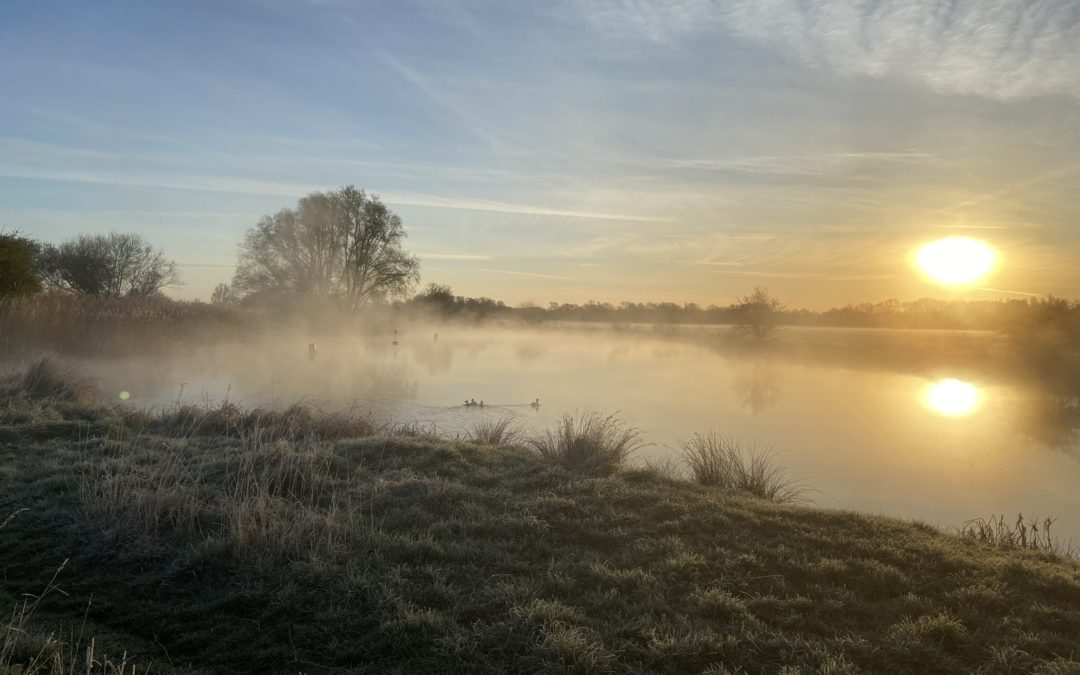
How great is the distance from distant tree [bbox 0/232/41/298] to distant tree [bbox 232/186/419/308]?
2215 centimetres

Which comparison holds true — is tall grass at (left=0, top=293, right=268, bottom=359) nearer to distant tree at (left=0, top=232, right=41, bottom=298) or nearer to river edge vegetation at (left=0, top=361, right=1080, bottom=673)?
distant tree at (left=0, top=232, right=41, bottom=298)

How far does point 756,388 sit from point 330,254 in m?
27.9

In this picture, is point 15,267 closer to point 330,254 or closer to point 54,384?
point 54,384

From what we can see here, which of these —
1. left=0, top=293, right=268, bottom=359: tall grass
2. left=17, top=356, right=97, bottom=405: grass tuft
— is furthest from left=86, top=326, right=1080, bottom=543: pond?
left=17, top=356, right=97, bottom=405: grass tuft

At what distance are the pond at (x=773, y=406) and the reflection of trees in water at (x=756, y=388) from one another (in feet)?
0.27

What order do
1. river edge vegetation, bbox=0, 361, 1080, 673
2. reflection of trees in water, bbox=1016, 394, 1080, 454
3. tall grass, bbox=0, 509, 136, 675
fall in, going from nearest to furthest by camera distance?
1. tall grass, bbox=0, 509, 136, 675
2. river edge vegetation, bbox=0, 361, 1080, 673
3. reflection of trees in water, bbox=1016, 394, 1080, 454

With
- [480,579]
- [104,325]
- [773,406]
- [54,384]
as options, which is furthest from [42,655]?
[104,325]

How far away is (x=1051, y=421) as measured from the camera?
1875 centimetres

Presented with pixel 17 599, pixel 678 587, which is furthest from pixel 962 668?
pixel 17 599

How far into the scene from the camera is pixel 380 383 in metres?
22.1

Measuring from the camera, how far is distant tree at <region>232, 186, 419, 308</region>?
3953 centimetres

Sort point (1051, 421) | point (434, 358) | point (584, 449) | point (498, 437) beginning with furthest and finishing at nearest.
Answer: point (434, 358)
point (1051, 421)
point (498, 437)
point (584, 449)

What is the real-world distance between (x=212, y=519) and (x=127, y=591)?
3.52 feet

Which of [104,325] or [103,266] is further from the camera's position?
[103,266]
